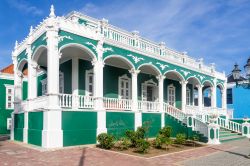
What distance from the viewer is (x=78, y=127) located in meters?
12.6

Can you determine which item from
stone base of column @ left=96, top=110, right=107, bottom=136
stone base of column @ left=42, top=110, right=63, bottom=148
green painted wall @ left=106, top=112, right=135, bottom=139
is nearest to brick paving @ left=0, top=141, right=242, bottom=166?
stone base of column @ left=42, top=110, right=63, bottom=148

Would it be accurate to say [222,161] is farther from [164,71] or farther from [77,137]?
[164,71]

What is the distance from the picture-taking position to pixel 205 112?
22656 mm

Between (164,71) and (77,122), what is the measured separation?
8412mm

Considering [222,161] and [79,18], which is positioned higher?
[79,18]

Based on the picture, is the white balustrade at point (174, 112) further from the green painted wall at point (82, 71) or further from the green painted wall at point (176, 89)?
the green painted wall at point (82, 71)

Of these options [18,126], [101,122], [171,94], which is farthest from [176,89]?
[18,126]

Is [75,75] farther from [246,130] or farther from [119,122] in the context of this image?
[246,130]

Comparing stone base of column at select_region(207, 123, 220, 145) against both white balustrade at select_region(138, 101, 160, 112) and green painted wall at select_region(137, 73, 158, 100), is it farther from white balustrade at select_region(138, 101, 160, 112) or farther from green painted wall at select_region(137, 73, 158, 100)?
green painted wall at select_region(137, 73, 158, 100)

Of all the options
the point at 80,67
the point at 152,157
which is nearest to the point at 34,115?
the point at 80,67

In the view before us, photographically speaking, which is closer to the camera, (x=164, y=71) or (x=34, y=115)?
(x=34, y=115)

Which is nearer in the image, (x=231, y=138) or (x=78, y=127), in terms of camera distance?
(x=78, y=127)

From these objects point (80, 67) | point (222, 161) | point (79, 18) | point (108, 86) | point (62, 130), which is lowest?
point (222, 161)

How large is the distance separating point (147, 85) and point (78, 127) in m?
9.07
